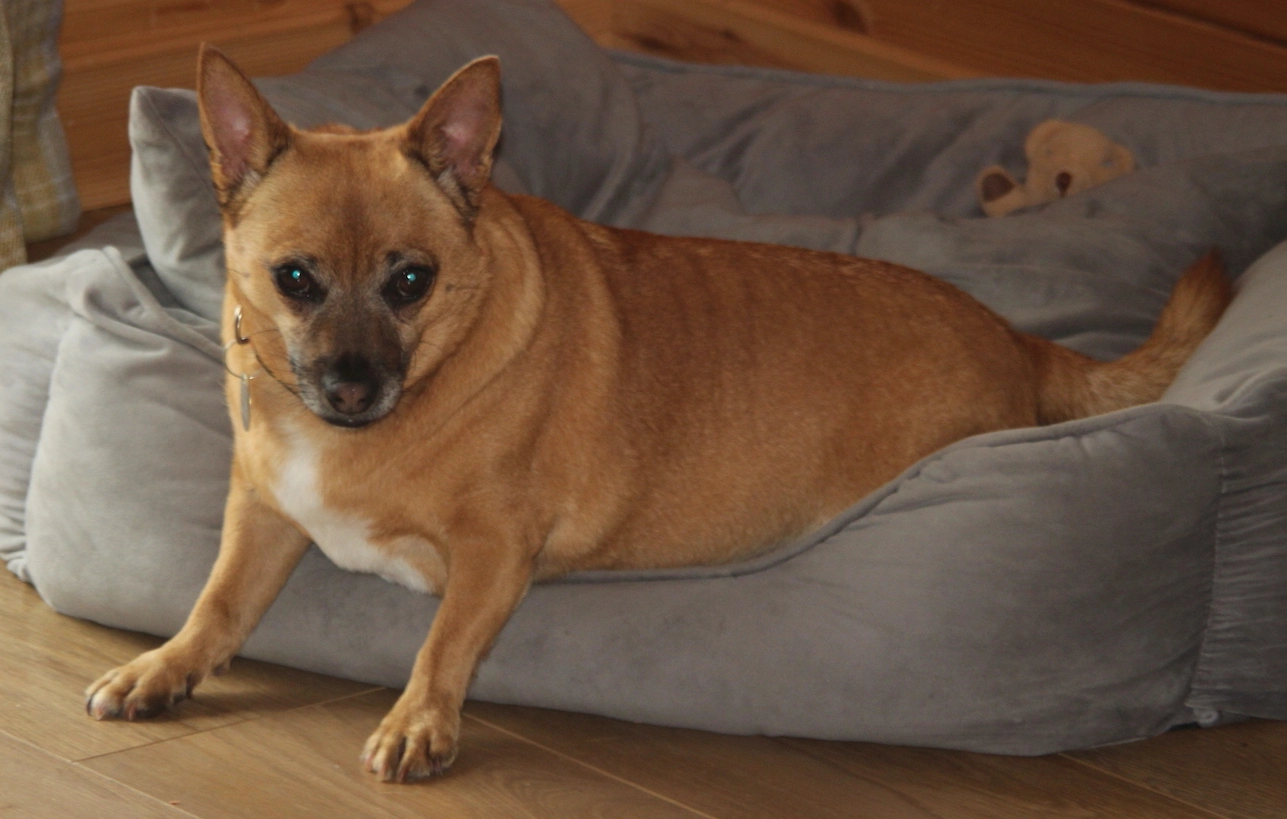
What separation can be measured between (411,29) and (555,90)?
44cm

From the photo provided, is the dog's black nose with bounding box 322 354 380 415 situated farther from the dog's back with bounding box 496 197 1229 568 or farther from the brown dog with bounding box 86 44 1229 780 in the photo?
the dog's back with bounding box 496 197 1229 568

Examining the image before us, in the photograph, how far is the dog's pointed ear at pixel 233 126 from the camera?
210cm

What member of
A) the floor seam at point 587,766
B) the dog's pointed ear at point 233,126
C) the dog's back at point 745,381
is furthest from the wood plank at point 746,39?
the floor seam at point 587,766

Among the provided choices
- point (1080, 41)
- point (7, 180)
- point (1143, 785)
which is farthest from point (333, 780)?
point (1080, 41)

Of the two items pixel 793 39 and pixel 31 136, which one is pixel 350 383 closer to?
pixel 31 136

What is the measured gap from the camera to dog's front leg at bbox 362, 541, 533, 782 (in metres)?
2.09

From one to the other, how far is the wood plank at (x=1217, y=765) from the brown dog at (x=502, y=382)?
68 centimetres

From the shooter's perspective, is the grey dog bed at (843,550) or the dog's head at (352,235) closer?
the dog's head at (352,235)

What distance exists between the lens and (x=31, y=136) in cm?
365

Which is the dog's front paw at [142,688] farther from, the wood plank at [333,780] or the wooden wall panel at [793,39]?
the wooden wall panel at [793,39]

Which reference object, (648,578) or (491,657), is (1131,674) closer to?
(648,578)

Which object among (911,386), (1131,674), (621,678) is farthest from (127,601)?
(1131,674)

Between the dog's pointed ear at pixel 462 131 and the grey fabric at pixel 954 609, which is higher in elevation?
the dog's pointed ear at pixel 462 131

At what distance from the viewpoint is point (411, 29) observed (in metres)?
3.88
